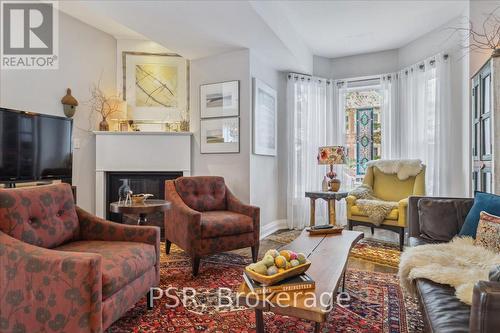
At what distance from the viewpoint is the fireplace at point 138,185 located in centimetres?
435

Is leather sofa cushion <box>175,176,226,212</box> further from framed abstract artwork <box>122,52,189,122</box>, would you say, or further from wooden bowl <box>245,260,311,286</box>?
wooden bowl <box>245,260,311,286</box>

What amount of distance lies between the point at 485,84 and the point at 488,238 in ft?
5.66

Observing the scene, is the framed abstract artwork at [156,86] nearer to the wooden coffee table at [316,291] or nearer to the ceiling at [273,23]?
A: the ceiling at [273,23]

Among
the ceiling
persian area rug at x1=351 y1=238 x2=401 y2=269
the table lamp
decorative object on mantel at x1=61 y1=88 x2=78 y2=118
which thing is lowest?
persian area rug at x1=351 y1=238 x2=401 y2=269

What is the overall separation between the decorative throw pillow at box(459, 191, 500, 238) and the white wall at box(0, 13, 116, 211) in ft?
13.6

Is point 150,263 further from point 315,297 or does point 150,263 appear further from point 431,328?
point 431,328

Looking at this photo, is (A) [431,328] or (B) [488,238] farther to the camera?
(B) [488,238]

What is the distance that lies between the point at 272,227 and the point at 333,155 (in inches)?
52.9

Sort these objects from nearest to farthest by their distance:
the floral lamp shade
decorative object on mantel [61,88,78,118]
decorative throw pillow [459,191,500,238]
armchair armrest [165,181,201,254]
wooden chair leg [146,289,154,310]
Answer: decorative throw pillow [459,191,500,238] → wooden chair leg [146,289,154,310] → armchair armrest [165,181,201,254] → decorative object on mantel [61,88,78,118] → the floral lamp shade

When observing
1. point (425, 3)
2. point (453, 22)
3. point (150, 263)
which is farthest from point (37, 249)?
point (453, 22)

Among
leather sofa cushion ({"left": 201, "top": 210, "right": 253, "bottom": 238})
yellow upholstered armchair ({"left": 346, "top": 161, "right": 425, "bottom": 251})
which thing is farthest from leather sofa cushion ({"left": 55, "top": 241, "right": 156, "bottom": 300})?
yellow upholstered armchair ({"left": 346, "top": 161, "right": 425, "bottom": 251})

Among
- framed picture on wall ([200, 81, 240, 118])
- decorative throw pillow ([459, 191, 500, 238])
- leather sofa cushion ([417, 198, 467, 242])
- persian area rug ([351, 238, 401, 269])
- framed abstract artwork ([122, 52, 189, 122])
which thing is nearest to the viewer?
decorative throw pillow ([459, 191, 500, 238])

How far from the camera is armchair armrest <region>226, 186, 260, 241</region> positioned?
319 centimetres

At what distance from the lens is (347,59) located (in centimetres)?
520
